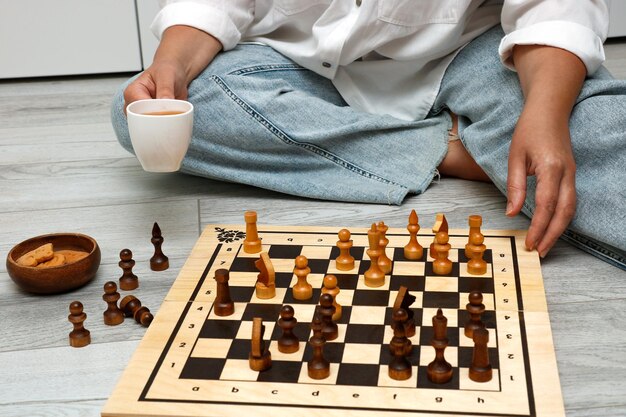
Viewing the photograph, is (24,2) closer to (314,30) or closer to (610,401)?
(314,30)

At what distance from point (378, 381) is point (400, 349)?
4 cm

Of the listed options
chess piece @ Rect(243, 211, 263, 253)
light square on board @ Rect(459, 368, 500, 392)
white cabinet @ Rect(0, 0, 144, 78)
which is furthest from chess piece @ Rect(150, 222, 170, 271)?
white cabinet @ Rect(0, 0, 144, 78)

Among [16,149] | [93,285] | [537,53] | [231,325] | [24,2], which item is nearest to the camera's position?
[231,325]

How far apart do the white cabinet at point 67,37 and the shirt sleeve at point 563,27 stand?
1428mm

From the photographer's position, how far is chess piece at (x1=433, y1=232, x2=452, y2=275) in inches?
49.1

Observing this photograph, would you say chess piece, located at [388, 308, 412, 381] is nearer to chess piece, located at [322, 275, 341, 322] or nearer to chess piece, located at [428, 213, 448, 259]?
chess piece, located at [322, 275, 341, 322]

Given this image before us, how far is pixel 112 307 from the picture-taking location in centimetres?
121

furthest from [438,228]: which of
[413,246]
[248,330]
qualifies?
[248,330]

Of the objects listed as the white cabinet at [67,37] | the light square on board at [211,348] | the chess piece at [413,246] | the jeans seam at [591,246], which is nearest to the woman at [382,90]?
the jeans seam at [591,246]

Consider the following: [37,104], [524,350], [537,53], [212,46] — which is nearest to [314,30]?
[212,46]

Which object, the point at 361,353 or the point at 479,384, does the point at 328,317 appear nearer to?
the point at 361,353

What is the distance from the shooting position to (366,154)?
1658 mm

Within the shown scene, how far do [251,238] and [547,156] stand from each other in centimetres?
46

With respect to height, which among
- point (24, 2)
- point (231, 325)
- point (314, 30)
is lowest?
point (24, 2)
